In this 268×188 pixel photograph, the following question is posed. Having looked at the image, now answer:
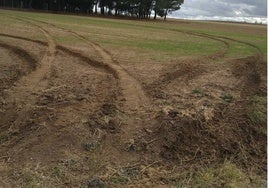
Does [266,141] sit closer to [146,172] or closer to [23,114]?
[146,172]

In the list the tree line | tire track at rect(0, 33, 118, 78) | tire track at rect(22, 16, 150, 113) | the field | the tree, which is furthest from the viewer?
the tree

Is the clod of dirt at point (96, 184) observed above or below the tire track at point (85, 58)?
below

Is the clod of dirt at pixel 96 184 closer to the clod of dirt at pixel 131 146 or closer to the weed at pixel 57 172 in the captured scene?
the weed at pixel 57 172

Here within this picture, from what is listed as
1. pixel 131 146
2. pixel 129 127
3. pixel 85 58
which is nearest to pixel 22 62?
pixel 85 58

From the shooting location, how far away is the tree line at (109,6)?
74812 millimetres

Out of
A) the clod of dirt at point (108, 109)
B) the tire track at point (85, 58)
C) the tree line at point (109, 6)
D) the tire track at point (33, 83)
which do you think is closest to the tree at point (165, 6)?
the tree line at point (109, 6)

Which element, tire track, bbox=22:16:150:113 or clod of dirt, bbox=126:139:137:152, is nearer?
clod of dirt, bbox=126:139:137:152

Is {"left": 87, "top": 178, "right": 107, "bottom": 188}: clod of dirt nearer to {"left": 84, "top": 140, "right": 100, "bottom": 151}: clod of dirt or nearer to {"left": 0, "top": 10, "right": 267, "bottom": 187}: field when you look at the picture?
{"left": 0, "top": 10, "right": 267, "bottom": 187}: field

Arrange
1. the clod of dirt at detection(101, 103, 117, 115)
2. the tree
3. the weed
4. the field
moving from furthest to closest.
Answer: the tree
the clod of dirt at detection(101, 103, 117, 115)
the field
the weed

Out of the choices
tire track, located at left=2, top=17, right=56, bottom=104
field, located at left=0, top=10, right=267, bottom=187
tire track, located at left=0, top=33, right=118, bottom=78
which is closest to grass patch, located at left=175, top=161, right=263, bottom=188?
field, located at left=0, top=10, right=267, bottom=187

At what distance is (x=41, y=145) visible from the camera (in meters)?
6.65

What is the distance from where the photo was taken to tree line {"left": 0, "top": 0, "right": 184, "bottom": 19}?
74.8 m

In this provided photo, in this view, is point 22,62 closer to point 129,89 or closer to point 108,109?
point 129,89

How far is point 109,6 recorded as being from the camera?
81.8 meters
